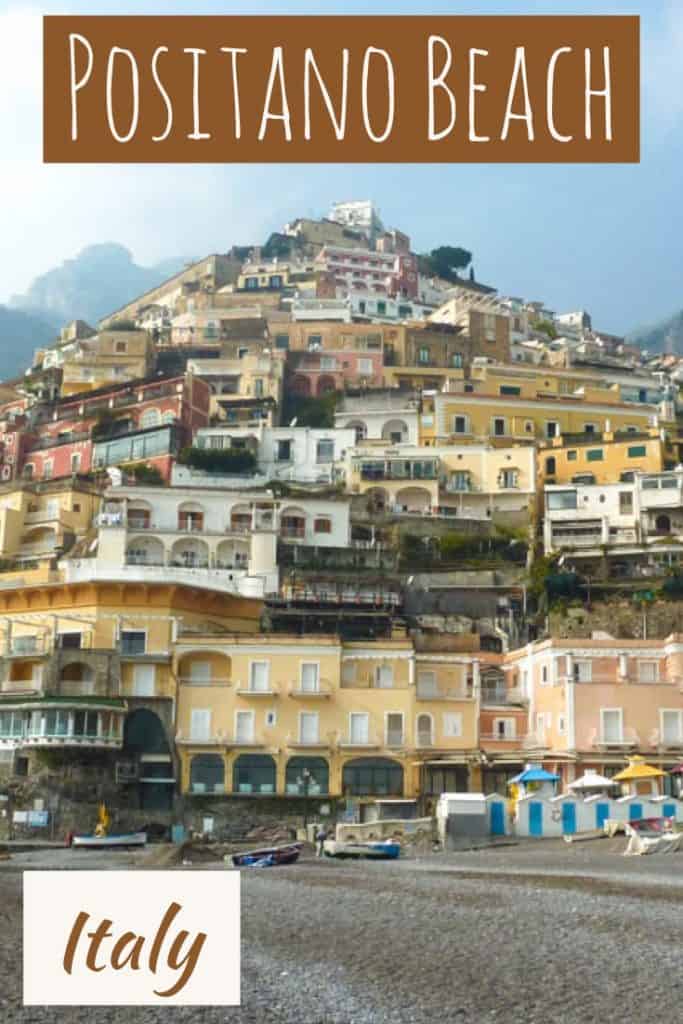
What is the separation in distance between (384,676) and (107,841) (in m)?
12.3

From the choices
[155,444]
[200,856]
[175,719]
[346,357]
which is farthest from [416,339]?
[200,856]

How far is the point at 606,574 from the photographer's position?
66625mm

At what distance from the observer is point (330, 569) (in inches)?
2576

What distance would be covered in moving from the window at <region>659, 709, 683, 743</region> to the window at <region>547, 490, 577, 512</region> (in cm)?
2257

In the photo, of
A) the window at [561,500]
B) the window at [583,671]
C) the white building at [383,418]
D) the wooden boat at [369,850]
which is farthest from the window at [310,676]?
the white building at [383,418]

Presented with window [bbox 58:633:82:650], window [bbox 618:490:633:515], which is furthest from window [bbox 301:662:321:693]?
window [bbox 618:490:633:515]

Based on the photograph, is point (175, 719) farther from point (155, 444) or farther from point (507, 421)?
point (507, 421)

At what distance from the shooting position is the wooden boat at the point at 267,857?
119ft

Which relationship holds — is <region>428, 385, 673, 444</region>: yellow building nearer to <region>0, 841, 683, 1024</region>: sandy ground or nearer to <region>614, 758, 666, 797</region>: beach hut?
<region>614, 758, 666, 797</region>: beach hut

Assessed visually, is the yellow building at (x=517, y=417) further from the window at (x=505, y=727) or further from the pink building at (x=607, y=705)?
the pink building at (x=607, y=705)

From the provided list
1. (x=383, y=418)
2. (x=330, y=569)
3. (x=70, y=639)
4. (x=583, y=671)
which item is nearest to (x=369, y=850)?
(x=583, y=671)

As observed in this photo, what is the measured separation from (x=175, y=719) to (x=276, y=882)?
2226cm

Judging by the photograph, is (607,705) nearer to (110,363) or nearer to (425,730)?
(425,730)

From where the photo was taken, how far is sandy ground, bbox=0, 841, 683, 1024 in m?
14.9
